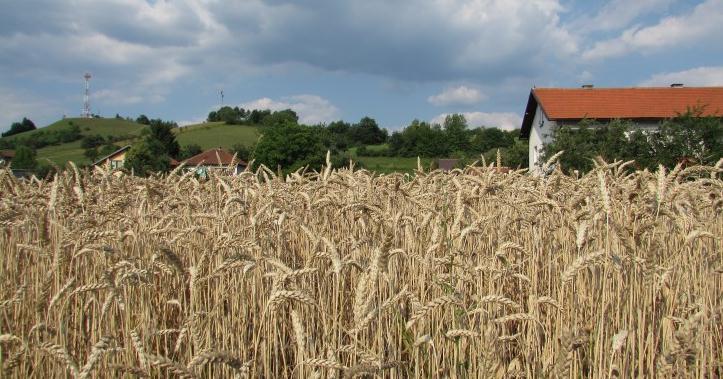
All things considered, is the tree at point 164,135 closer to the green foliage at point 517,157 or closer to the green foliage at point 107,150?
the green foliage at point 107,150

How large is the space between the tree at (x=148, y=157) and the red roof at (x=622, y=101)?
1135 inches

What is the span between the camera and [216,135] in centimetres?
7994

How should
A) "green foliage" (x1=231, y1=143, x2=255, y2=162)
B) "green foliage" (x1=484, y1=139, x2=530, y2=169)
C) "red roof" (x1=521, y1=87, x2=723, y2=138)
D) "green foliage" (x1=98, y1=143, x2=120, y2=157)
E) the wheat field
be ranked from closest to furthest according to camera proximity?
the wheat field < "red roof" (x1=521, y1=87, x2=723, y2=138) < "green foliage" (x1=484, y1=139, x2=530, y2=169) < "green foliage" (x1=231, y1=143, x2=255, y2=162) < "green foliage" (x1=98, y1=143, x2=120, y2=157)

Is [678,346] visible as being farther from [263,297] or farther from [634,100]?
[634,100]

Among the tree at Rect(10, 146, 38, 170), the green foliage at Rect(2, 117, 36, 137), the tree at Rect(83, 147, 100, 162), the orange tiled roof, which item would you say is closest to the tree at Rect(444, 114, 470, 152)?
the orange tiled roof

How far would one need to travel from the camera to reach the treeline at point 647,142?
66.5 feet

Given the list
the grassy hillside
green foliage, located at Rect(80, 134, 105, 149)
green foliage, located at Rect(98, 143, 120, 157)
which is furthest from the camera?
the grassy hillside

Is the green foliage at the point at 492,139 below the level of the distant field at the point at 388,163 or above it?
above

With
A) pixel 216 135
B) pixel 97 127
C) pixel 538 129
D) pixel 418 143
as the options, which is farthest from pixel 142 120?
pixel 538 129

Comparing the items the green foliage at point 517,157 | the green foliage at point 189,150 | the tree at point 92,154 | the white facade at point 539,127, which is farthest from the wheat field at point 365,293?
the tree at point 92,154

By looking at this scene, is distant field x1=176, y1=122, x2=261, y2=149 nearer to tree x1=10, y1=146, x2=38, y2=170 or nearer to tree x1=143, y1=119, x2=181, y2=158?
tree x1=143, y1=119, x2=181, y2=158

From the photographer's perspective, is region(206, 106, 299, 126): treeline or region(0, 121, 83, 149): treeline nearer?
region(0, 121, 83, 149): treeline

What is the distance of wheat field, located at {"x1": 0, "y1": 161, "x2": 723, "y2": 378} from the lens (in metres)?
2.21

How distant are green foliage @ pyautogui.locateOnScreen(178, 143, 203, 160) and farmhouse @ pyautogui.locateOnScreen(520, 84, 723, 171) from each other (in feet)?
140
